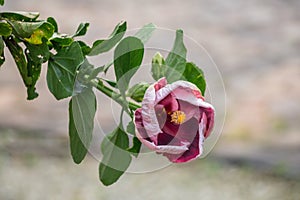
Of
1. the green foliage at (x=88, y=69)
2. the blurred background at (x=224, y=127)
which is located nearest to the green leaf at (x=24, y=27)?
the green foliage at (x=88, y=69)

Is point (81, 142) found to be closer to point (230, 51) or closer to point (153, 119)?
point (153, 119)

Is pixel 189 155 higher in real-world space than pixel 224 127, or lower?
higher

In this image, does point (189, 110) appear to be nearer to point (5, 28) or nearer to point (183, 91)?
point (183, 91)

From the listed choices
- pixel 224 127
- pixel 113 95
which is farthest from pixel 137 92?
pixel 224 127

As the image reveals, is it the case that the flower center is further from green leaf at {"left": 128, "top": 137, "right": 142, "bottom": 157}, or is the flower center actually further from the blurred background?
the blurred background

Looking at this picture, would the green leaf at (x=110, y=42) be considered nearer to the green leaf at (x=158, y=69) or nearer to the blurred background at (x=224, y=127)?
the green leaf at (x=158, y=69)

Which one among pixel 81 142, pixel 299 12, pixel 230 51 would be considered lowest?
pixel 230 51

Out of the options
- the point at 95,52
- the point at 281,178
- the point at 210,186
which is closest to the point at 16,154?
the point at 210,186
